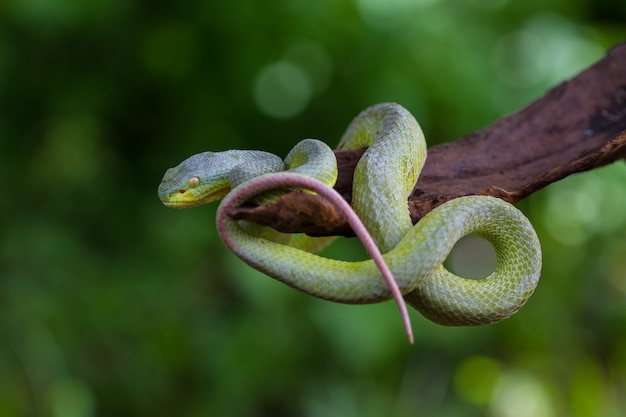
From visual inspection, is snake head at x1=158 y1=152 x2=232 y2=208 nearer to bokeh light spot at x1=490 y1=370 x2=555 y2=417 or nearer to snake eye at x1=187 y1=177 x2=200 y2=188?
snake eye at x1=187 y1=177 x2=200 y2=188

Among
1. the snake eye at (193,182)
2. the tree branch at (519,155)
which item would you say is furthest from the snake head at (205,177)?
the tree branch at (519,155)

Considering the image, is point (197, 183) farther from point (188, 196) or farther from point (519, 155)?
point (519, 155)

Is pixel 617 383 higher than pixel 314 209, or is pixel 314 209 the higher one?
pixel 314 209

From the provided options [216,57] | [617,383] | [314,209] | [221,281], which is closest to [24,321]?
[221,281]

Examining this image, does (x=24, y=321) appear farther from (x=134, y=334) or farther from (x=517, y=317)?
(x=517, y=317)

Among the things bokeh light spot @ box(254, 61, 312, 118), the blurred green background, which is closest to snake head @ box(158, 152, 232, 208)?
the blurred green background

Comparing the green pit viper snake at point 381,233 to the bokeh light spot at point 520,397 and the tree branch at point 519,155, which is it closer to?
the tree branch at point 519,155
